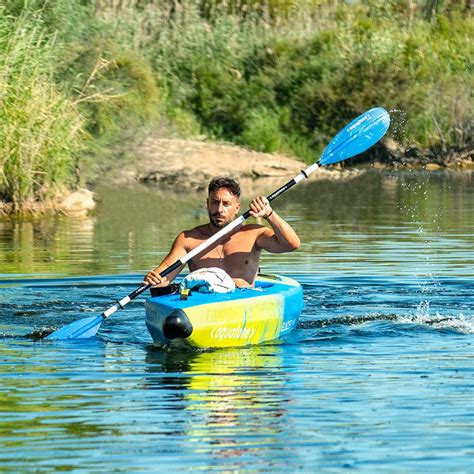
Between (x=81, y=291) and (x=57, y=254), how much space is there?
3.32 m

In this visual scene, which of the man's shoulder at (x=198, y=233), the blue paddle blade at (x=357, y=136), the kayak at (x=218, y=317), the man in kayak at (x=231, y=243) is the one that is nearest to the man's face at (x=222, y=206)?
the man in kayak at (x=231, y=243)

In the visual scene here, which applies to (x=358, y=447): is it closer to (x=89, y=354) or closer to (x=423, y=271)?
(x=89, y=354)

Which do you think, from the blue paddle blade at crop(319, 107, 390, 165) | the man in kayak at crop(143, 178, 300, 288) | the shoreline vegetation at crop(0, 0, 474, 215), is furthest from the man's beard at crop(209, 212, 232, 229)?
the shoreline vegetation at crop(0, 0, 474, 215)

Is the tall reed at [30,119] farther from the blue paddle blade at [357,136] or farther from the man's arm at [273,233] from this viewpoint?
the man's arm at [273,233]

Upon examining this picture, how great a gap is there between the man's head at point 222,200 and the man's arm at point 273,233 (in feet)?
0.57

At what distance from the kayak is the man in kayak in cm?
23

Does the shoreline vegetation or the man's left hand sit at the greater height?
the shoreline vegetation

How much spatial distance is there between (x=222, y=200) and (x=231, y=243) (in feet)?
1.40

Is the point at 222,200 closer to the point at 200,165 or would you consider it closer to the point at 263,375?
the point at 263,375

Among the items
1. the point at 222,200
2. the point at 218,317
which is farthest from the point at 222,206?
the point at 218,317

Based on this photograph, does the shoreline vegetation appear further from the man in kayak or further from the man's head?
the man's head

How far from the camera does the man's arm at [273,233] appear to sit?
10.1m

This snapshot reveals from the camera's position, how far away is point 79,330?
34.3 ft

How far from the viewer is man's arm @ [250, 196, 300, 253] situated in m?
10.1
